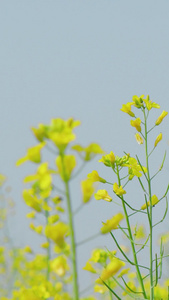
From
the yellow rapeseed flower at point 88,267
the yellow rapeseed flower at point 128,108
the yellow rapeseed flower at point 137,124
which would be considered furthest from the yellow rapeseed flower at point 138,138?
the yellow rapeseed flower at point 88,267

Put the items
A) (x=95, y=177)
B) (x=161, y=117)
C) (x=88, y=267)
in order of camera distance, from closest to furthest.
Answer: (x=88, y=267)
(x=95, y=177)
(x=161, y=117)

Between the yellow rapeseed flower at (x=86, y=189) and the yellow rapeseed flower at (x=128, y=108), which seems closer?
the yellow rapeseed flower at (x=86, y=189)

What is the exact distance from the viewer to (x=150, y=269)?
1.35 meters

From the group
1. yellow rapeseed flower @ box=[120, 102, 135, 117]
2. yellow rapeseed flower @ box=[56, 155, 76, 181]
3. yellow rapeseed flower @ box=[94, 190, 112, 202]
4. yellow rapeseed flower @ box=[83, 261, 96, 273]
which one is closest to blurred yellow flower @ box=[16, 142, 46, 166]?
yellow rapeseed flower @ box=[56, 155, 76, 181]

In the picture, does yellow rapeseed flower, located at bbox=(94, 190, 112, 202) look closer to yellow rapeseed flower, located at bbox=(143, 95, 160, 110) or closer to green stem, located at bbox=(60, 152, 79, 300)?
yellow rapeseed flower, located at bbox=(143, 95, 160, 110)

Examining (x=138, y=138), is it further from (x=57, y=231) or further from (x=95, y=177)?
(x=57, y=231)

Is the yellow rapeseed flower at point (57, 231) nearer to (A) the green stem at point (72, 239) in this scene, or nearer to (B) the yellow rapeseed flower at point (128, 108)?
(A) the green stem at point (72, 239)

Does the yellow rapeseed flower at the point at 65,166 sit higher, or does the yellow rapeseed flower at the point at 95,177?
the yellow rapeseed flower at the point at 95,177

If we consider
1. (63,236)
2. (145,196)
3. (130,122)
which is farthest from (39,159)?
(130,122)

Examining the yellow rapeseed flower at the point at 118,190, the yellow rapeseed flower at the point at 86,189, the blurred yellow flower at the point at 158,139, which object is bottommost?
the yellow rapeseed flower at the point at 86,189

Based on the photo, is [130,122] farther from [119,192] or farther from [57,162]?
[57,162]

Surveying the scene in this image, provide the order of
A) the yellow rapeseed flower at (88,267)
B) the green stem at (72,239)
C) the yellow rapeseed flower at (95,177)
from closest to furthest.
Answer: the green stem at (72,239)
the yellow rapeseed flower at (88,267)
the yellow rapeseed flower at (95,177)

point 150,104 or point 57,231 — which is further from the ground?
point 150,104

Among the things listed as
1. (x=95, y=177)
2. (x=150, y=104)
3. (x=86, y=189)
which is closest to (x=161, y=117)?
(x=150, y=104)
